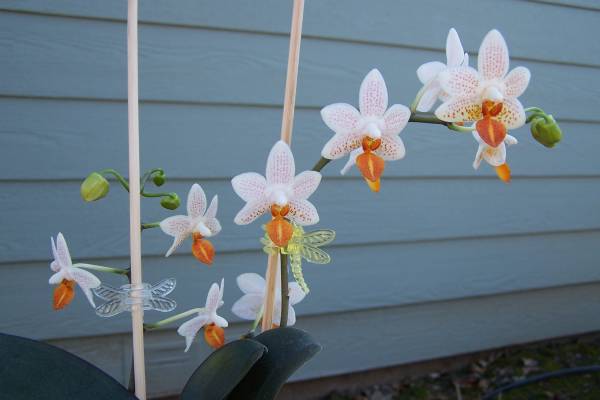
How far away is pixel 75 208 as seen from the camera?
1.43 meters

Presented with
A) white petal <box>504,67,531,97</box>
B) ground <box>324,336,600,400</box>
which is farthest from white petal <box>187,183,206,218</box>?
ground <box>324,336,600,400</box>

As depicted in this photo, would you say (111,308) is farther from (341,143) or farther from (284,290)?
(341,143)

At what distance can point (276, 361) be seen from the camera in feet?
1.95

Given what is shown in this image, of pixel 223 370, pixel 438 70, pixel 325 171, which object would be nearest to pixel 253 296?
pixel 223 370

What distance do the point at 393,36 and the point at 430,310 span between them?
0.92 metres

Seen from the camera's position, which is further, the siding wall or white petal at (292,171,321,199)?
the siding wall

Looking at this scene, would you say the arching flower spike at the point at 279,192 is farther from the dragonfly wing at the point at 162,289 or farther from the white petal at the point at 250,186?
the dragonfly wing at the point at 162,289

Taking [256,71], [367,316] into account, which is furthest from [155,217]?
[367,316]

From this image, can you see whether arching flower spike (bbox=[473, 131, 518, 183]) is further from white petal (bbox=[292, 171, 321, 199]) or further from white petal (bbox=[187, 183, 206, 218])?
white petal (bbox=[187, 183, 206, 218])

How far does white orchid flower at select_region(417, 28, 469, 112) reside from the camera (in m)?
0.55

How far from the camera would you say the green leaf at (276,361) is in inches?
22.7

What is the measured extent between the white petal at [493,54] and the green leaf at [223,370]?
1.07ft

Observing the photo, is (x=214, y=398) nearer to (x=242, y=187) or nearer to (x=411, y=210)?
(x=242, y=187)

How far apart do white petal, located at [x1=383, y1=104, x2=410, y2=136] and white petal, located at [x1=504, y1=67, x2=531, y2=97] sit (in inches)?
3.6
